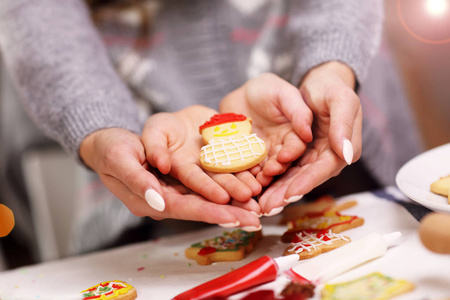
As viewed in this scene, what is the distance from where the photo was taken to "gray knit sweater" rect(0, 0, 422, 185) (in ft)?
2.95

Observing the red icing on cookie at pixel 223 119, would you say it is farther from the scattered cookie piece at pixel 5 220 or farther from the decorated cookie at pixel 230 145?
the scattered cookie piece at pixel 5 220

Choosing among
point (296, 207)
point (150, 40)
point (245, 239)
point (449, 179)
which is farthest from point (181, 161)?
point (150, 40)

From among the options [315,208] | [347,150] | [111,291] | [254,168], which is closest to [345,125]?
[347,150]

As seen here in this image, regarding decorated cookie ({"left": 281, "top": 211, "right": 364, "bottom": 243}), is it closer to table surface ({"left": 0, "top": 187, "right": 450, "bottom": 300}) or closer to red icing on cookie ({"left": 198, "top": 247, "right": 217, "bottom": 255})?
table surface ({"left": 0, "top": 187, "right": 450, "bottom": 300})

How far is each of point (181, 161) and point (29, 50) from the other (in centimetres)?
54

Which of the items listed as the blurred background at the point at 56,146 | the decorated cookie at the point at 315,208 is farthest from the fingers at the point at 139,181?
the blurred background at the point at 56,146

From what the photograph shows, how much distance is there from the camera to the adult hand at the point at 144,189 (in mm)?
564

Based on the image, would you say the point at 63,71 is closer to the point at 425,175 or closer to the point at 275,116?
the point at 275,116

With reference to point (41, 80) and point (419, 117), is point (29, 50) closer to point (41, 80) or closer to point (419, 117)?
point (41, 80)

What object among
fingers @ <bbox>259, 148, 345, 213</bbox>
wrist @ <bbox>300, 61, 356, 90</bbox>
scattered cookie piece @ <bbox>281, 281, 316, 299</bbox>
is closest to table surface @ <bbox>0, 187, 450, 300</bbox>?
scattered cookie piece @ <bbox>281, 281, 316, 299</bbox>

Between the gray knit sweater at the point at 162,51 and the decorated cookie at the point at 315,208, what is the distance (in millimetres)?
257

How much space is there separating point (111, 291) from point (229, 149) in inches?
11.1

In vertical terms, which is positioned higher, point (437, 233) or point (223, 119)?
point (223, 119)

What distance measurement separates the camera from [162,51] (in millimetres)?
1133
